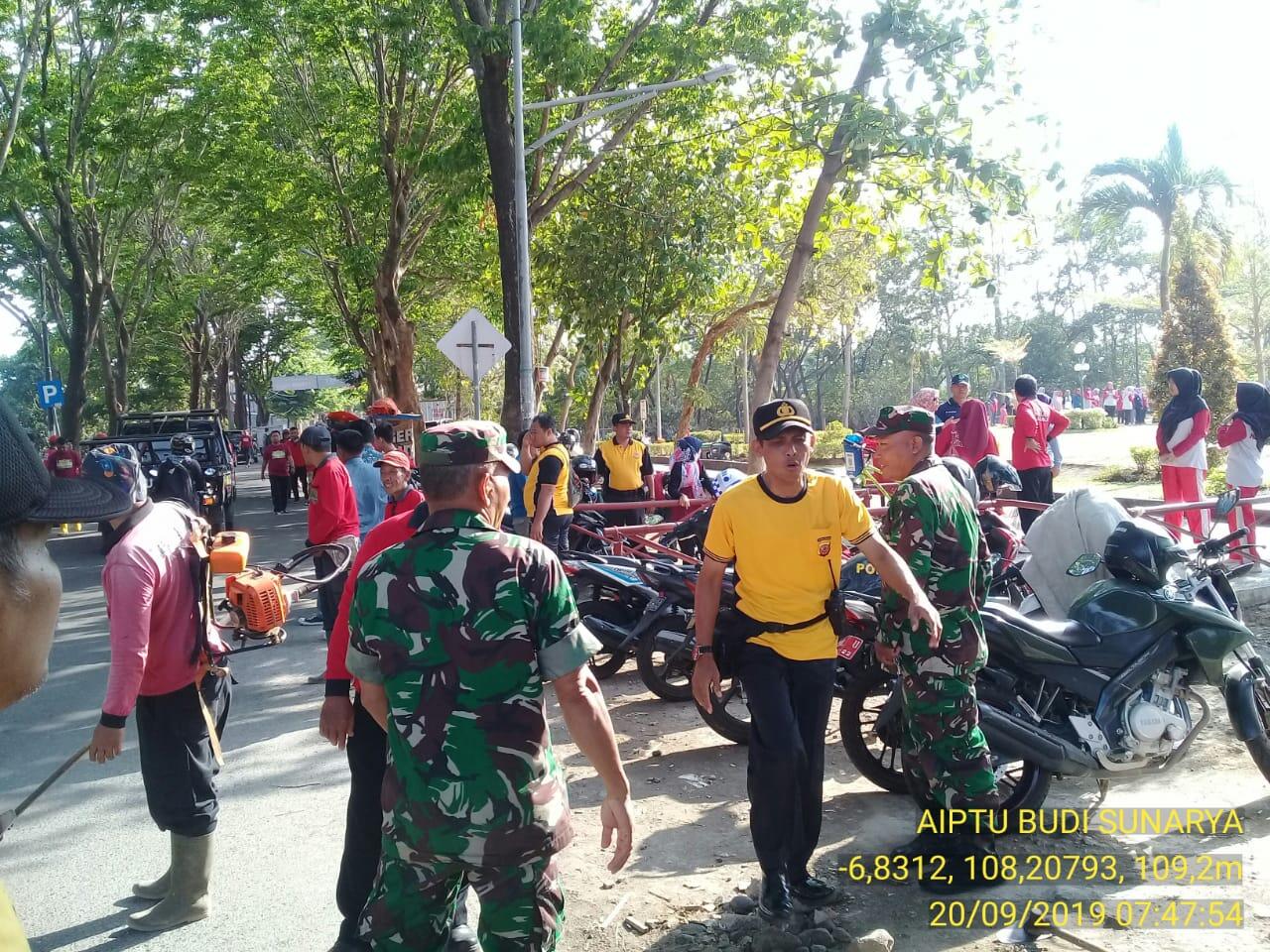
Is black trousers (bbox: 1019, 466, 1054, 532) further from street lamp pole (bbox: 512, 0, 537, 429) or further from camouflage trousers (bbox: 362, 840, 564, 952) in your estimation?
camouflage trousers (bbox: 362, 840, 564, 952)

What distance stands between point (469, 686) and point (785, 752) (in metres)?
1.60

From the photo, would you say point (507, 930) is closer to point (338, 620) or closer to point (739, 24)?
point (338, 620)

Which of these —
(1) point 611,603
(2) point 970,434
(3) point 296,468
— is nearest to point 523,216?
(2) point 970,434

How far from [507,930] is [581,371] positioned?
4044 centimetres

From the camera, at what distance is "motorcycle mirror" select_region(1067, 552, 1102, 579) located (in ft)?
16.0

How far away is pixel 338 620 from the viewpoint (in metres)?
3.44

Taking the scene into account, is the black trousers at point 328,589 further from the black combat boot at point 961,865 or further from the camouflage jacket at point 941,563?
the black combat boot at point 961,865

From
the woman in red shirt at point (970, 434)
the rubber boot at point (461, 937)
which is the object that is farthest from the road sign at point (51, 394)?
the rubber boot at point (461, 937)

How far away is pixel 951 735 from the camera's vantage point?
3887mm

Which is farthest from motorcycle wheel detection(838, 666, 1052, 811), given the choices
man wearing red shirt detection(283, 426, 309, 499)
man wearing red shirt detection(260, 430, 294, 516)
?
man wearing red shirt detection(260, 430, 294, 516)

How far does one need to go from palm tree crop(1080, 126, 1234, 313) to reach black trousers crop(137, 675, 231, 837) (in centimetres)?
3025

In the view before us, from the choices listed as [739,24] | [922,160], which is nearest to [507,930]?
[922,160]

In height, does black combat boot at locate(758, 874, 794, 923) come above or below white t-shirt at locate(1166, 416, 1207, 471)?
below

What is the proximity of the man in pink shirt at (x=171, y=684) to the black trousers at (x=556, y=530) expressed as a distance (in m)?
5.07
